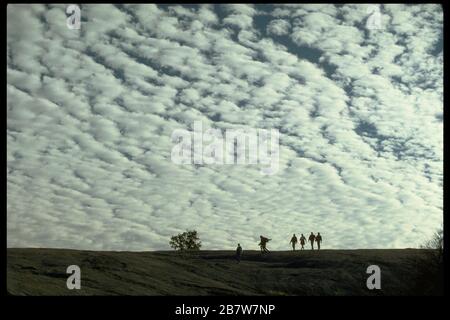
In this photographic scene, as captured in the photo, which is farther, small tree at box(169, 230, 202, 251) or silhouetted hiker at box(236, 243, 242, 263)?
small tree at box(169, 230, 202, 251)

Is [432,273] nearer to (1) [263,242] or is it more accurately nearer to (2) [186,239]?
(1) [263,242]

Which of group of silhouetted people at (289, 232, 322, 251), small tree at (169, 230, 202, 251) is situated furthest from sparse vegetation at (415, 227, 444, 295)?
small tree at (169, 230, 202, 251)

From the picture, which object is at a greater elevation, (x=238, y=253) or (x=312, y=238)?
(x=312, y=238)

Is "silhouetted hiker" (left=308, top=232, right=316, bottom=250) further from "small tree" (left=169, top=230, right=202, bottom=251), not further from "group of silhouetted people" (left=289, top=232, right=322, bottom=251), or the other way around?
"small tree" (left=169, top=230, right=202, bottom=251)

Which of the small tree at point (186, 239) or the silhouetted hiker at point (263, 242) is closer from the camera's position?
the silhouetted hiker at point (263, 242)

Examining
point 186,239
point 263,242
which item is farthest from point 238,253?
point 186,239

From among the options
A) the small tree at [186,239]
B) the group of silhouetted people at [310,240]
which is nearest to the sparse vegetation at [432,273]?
the group of silhouetted people at [310,240]

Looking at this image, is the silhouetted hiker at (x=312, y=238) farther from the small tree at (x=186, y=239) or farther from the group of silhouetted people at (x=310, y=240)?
the small tree at (x=186, y=239)

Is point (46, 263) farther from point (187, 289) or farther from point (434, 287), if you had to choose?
point (434, 287)

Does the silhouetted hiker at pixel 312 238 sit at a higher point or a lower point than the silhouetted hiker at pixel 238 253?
higher

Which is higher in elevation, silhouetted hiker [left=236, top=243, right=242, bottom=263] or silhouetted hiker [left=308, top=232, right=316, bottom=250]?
silhouetted hiker [left=308, top=232, right=316, bottom=250]

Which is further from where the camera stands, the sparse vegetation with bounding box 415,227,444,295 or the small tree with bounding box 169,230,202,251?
the small tree with bounding box 169,230,202,251

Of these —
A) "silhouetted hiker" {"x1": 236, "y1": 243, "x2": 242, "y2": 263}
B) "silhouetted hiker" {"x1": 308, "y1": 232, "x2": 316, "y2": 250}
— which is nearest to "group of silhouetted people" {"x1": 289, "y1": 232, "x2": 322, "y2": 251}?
"silhouetted hiker" {"x1": 308, "y1": 232, "x2": 316, "y2": 250}
